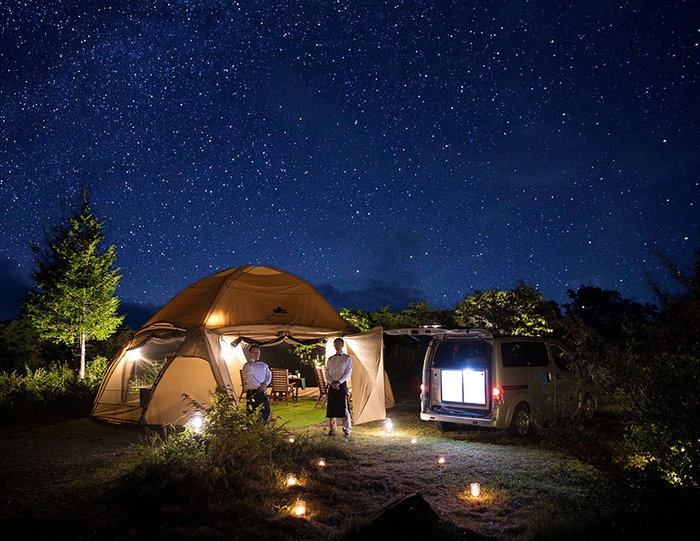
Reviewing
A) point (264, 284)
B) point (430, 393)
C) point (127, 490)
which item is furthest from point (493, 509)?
point (264, 284)

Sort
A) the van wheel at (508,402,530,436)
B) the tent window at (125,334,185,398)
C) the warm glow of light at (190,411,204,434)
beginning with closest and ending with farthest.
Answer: the warm glow of light at (190,411,204,434), the van wheel at (508,402,530,436), the tent window at (125,334,185,398)

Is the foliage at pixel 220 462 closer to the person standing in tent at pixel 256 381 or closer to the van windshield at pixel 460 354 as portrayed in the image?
the person standing in tent at pixel 256 381

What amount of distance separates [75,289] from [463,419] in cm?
1113

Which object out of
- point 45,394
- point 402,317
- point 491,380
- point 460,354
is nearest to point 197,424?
point 491,380

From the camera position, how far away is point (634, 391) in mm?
4617

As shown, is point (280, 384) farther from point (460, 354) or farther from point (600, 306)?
point (600, 306)

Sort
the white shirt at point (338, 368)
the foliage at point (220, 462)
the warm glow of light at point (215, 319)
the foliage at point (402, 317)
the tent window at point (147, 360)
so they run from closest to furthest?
the foliage at point (220, 462)
the white shirt at point (338, 368)
the warm glow of light at point (215, 319)
the tent window at point (147, 360)
the foliage at point (402, 317)

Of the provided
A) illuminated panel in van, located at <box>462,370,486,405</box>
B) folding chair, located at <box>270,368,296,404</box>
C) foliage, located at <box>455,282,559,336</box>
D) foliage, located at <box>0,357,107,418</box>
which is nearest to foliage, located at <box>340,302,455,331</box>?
foliage, located at <box>455,282,559,336</box>

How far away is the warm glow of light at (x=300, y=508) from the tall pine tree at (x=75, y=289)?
456 inches

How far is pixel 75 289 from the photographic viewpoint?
15266mm

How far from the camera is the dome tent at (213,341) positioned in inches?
463

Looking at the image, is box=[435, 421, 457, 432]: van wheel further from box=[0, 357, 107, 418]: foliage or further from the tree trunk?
the tree trunk

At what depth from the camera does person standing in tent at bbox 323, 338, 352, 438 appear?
34.0ft

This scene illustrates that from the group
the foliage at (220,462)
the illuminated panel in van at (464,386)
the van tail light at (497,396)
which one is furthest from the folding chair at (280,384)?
the foliage at (220,462)
